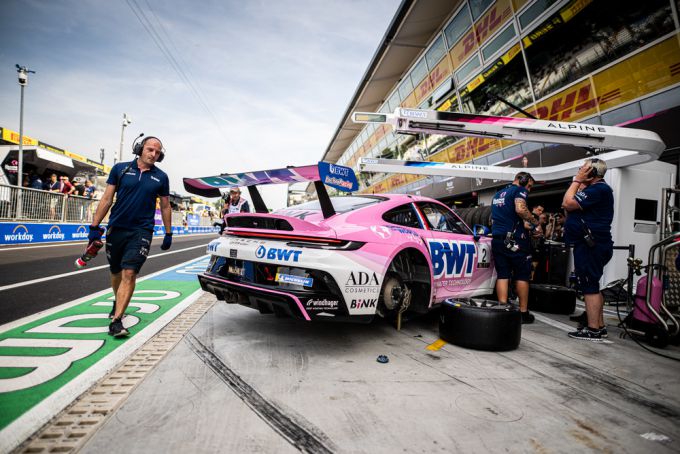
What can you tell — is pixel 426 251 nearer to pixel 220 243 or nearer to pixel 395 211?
pixel 395 211

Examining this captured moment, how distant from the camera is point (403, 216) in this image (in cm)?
356

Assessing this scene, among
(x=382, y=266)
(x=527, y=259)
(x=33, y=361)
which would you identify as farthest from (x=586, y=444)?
(x=33, y=361)

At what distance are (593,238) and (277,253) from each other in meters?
3.28

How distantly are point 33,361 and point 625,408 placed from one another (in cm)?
373

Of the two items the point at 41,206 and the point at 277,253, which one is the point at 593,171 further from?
A: the point at 41,206

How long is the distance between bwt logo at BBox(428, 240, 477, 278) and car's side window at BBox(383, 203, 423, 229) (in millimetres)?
263

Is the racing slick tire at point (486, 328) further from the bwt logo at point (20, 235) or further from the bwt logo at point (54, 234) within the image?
the bwt logo at point (54, 234)

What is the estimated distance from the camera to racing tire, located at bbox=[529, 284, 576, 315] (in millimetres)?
5000

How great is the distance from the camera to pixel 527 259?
14.1 feet

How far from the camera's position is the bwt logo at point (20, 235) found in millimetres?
10002

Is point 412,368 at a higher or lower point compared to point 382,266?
lower

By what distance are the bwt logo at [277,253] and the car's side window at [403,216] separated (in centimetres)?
99

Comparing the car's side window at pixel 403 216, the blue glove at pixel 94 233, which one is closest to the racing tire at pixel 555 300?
the car's side window at pixel 403 216

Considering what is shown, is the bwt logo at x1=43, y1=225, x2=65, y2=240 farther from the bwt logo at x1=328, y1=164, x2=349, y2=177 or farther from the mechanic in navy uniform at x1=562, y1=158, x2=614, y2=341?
the mechanic in navy uniform at x1=562, y1=158, x2=614, y2=341
